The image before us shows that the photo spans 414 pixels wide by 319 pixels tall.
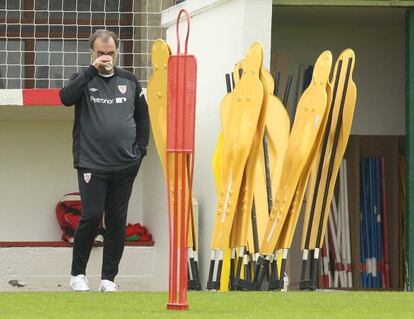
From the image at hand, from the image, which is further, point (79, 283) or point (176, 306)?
point (79, 283)

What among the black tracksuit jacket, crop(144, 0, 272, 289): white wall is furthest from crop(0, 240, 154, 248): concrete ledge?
the black tracksuit jacket

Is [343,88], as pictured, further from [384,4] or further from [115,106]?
[115,106]

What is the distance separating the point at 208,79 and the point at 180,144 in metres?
6.59

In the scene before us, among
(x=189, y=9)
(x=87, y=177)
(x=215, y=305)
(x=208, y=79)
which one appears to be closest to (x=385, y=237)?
(x=208, y=79)

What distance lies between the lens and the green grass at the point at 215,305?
8.70 meters

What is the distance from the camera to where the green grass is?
28.5 ft

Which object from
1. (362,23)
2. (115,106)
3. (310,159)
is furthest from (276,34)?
(115,106)

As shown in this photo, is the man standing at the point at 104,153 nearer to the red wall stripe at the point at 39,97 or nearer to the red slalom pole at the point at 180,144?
the red slalom pole at the point at 180,144

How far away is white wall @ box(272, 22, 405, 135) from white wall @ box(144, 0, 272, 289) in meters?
1.74

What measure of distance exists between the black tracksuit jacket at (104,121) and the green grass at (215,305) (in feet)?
3.56

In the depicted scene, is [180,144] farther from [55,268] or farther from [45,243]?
[45,243]

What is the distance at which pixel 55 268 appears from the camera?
15109mm

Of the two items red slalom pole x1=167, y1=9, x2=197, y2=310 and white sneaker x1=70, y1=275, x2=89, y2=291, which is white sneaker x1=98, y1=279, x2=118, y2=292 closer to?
white sneaker x1=70, y1=275, x2=89, y2=291

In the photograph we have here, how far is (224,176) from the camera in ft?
44.0
